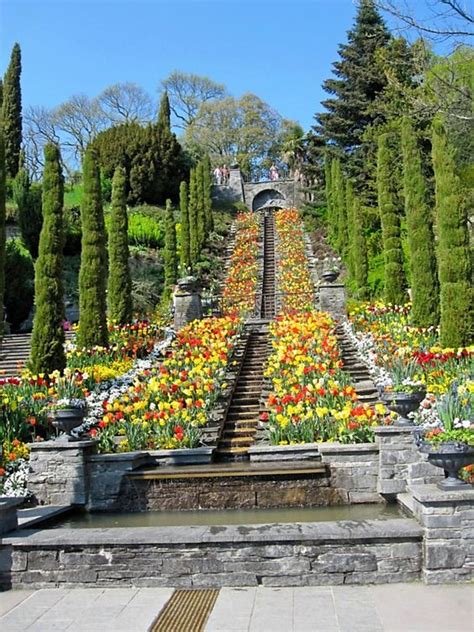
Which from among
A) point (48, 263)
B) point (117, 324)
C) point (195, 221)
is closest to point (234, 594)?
point (48, 263)

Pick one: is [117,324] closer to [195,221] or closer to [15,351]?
[15,351]

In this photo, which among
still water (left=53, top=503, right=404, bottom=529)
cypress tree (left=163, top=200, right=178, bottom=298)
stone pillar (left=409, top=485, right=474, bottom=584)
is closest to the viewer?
stone pillar (left=409, top=485, right=474, bottom=584)

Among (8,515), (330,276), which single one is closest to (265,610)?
(8,515)

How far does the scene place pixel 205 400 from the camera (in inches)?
398

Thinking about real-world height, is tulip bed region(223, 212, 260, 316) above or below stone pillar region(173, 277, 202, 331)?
above

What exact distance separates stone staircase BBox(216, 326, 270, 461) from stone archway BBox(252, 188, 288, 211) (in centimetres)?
2724

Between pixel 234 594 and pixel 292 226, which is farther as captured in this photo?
A: pixel 292 226

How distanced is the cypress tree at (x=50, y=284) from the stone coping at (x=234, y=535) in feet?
23.0

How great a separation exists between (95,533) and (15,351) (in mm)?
13392

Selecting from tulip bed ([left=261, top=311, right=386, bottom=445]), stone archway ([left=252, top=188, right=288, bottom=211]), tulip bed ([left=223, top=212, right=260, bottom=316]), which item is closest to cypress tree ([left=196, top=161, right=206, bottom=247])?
tulip bed ([left=223, top=212, right=260, bottom=316])

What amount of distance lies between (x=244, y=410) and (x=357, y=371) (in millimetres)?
2463

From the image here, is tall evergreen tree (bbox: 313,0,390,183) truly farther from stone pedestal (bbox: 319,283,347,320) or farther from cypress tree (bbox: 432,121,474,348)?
cypress tree (bbox: 432,121,474,348)

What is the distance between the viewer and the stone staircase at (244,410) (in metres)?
8.83

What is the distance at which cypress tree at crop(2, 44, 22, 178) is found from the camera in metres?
33.6
